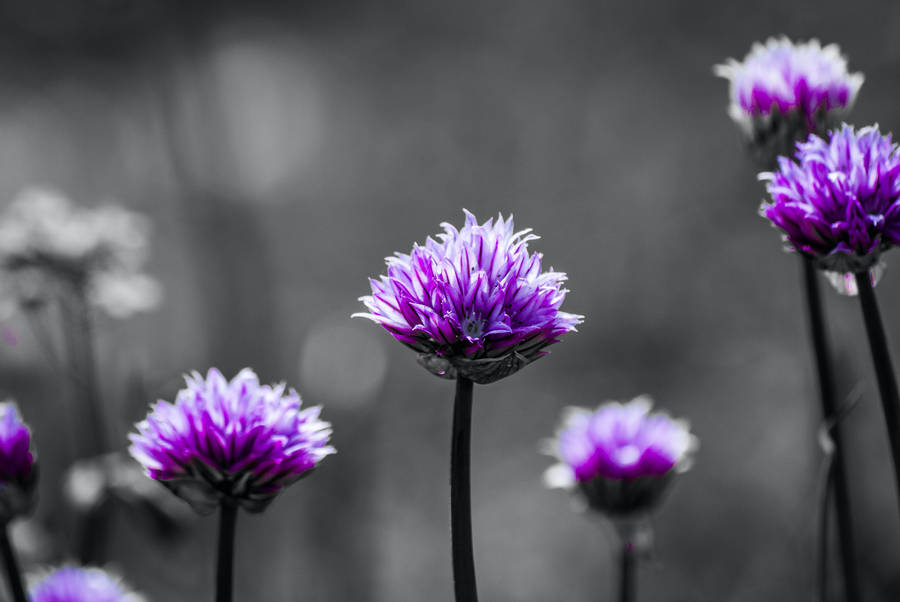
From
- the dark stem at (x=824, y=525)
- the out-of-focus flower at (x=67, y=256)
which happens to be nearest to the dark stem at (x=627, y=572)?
the dark stem at (x=824, y=525)

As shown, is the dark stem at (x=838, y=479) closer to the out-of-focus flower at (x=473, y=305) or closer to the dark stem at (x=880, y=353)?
the dark stem at (x=880, y=353)

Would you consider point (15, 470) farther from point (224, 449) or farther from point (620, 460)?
point (620, 460)

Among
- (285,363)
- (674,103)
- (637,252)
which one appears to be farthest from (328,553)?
(674,103)

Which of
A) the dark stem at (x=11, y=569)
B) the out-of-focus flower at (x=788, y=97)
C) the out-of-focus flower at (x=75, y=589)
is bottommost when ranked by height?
the out-of-focus flower at (x=75, y=589)

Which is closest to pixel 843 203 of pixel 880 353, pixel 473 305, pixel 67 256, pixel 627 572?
pixel 880 353

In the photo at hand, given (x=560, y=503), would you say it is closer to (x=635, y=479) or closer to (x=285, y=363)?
(x=285, y=363)

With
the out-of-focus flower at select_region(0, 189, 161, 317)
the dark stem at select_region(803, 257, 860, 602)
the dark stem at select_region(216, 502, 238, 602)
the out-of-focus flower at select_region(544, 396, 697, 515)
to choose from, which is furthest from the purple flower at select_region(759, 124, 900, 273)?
the out-of-focus flower at select_region(0, 189, 161, 317)

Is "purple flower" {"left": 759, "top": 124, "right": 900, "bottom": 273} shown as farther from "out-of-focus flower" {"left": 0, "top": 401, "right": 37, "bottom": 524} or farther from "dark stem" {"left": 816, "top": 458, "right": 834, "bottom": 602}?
"out-of-focus flower" {"left": 0, "top": 401, "right": 37, "bottom": 524}
